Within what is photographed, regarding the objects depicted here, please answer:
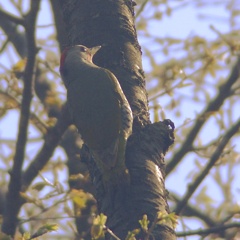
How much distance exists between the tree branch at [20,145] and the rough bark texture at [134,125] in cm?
94

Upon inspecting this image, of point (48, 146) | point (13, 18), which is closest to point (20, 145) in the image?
point (48, 146)

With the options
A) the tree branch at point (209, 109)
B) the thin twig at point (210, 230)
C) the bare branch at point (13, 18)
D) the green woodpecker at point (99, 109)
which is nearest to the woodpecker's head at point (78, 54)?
the green woodpecker at point (99, 109)

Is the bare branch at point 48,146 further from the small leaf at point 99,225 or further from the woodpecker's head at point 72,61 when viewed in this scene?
the small leaf at point 99,225

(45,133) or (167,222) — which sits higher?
(45,133)

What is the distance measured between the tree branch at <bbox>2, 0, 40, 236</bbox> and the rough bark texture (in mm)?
936

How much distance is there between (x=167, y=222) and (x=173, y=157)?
9.94 feet

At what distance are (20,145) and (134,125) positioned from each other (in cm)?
192

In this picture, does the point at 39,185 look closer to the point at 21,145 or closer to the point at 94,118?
the point at 94,118

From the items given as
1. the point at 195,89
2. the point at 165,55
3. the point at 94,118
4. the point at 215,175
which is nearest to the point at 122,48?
the point at 94,118

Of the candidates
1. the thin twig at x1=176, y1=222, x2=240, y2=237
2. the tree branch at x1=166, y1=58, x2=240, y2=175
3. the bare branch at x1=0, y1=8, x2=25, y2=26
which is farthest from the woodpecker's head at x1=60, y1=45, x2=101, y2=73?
the tree branch at x1=166, y1=58, x2=240, y2=175

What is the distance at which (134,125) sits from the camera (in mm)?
4055

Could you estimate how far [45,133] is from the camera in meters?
6.29

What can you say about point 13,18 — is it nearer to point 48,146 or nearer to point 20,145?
point 20,145

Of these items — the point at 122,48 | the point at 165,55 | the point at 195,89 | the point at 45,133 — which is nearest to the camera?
the point at 122,48
